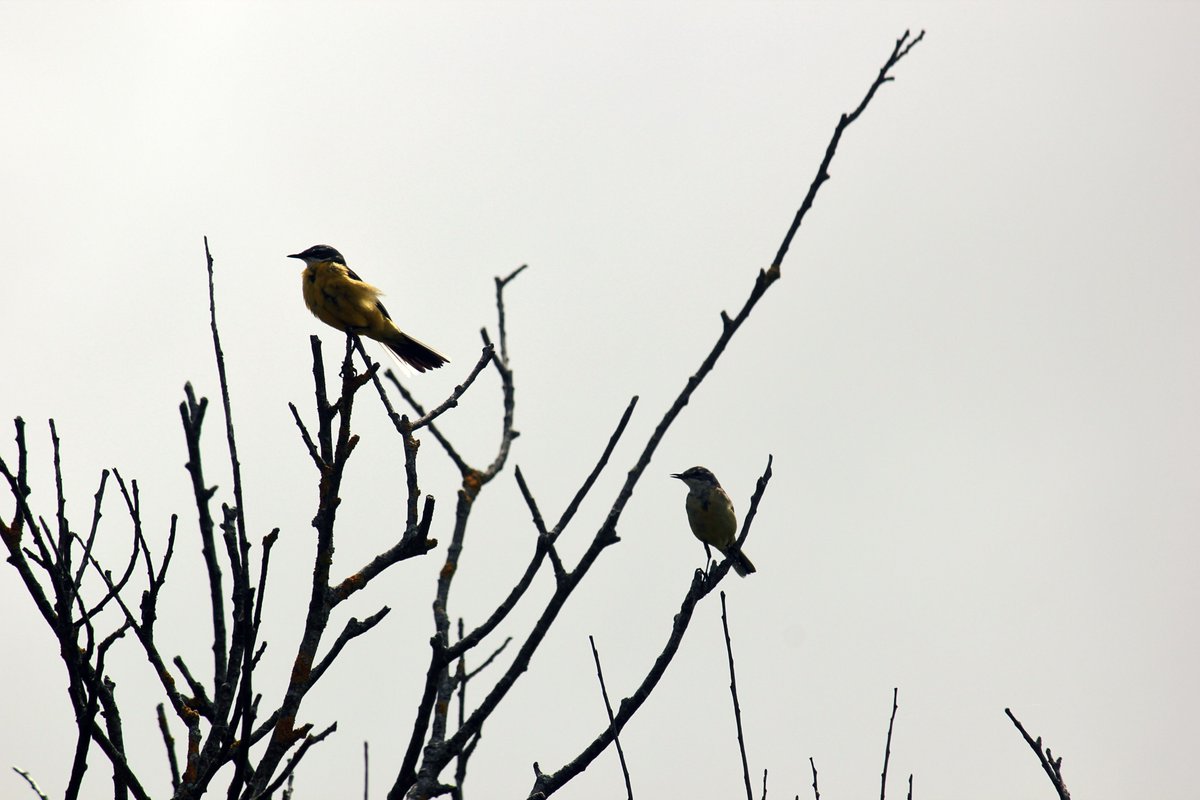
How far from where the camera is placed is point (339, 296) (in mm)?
7277

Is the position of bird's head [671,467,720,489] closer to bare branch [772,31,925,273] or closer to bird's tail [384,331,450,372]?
bird's tail [384,331,450,372]

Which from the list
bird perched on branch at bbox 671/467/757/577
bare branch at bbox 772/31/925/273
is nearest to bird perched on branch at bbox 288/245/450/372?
bird perched on branch at bbox 671/467/757/577

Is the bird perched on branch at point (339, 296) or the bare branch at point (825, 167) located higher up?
the bird perched on branch at point (339, 296)

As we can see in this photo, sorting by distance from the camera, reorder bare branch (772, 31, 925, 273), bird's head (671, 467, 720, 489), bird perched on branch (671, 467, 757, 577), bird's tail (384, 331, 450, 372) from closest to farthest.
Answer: bare branch (772, 31, 925, 273)
bird's tail (384, 331, 450, 372)
bird perched on branch (671, 467, 757, 577)
bird's head (671, 467, 720, 489)

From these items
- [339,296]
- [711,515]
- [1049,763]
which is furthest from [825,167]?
[711,515]

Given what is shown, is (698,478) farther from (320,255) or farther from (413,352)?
(320,255)

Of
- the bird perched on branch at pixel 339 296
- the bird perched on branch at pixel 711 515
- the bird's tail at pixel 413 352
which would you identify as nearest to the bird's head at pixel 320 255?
the bird perched on branch at pixel 339 296

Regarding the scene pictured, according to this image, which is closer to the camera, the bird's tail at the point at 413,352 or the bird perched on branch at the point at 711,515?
the bird's tail at the point at 413,352

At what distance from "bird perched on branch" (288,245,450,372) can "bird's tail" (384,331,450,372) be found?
14cm

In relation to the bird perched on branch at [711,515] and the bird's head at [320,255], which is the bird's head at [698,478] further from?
the bird's head at [320,255]

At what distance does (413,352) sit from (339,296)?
99 centimetres

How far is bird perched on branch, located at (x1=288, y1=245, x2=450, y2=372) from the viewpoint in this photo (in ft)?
23.9

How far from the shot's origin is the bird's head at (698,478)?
10.6 m

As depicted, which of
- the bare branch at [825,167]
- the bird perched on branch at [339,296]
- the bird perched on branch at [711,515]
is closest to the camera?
the bare branch at [825,167]
